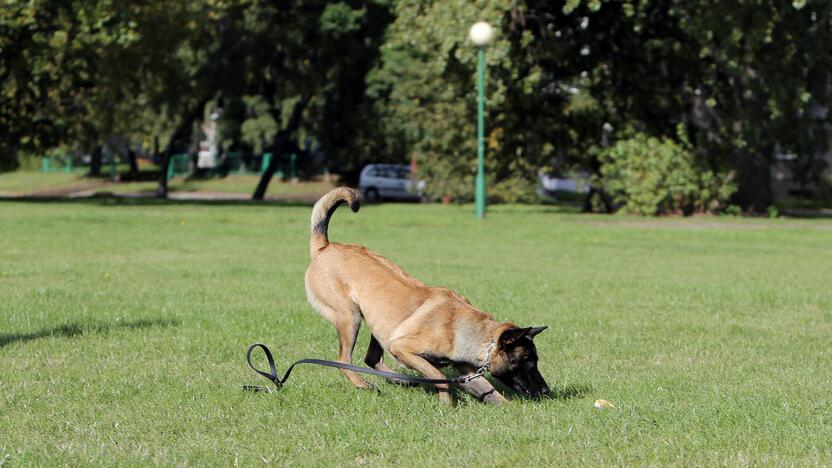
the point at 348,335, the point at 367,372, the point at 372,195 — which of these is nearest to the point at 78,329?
the point at 348,335

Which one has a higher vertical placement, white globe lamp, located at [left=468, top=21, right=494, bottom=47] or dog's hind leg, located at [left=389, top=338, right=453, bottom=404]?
white globe lamp, located at [left=468, top=21, right=494, bottom=47]

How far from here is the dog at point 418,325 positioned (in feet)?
23.1

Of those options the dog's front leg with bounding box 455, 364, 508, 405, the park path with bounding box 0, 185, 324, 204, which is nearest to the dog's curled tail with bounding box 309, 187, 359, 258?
the dog's front leg with bounding box 455, 364, 508, 405

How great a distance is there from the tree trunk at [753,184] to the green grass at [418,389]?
43.9 ft

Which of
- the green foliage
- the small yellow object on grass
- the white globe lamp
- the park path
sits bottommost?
the park path

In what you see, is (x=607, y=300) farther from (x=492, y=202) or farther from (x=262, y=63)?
(x=262, y=63)

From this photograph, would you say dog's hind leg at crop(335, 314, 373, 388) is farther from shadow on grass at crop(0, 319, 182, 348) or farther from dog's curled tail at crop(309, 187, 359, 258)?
shadow on grass at crop(0, 319, 182, 348)

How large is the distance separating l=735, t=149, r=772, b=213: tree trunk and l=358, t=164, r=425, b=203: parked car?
2426cm

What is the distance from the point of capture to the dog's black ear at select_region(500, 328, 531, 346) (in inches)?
270

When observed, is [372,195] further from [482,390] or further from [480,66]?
[482,390]

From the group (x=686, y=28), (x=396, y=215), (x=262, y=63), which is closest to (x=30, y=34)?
(x=262, y=63)

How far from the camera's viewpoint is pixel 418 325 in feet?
23.6

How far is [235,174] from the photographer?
75750mm

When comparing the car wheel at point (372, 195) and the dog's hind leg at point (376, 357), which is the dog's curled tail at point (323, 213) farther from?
the car wheel at point (372, 195)
